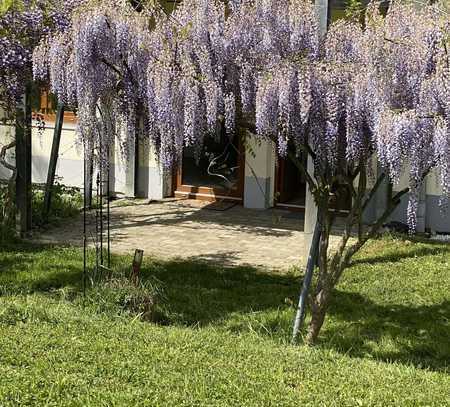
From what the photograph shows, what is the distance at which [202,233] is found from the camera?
34.5 feet

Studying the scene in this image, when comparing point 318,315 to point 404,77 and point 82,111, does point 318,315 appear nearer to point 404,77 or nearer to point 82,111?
point 404,77

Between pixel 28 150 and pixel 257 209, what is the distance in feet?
13.9

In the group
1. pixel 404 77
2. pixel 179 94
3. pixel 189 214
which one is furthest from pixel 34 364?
pixel 189 214

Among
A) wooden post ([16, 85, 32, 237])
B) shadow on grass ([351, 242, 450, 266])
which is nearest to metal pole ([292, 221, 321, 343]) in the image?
shadow on grass ([351, 242, 450, 266])

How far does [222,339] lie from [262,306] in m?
1.66

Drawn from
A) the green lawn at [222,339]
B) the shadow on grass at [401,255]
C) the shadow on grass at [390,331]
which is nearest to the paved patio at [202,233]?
the green lawn at [222,339]

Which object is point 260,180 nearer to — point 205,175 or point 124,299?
point 205,175

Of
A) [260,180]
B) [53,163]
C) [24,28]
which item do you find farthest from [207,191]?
[24,28]

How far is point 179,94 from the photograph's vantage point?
17.9 ft

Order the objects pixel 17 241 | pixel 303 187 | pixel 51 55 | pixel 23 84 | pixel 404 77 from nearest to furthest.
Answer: pixel 404 77 → pixel 51 55 → pixel 23 84 → pixel 17 241 → pixel 303 187

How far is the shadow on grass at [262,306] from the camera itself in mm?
6035

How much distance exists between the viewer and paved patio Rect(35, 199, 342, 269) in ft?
30.5

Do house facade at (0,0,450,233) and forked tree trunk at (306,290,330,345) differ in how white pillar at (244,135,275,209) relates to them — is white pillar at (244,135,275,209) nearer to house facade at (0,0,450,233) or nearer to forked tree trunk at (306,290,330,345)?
house facade at (0,0,450,233)

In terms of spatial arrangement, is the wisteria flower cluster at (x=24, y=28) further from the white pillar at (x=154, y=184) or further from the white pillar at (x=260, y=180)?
the white pillar at (x=154, y=184)
